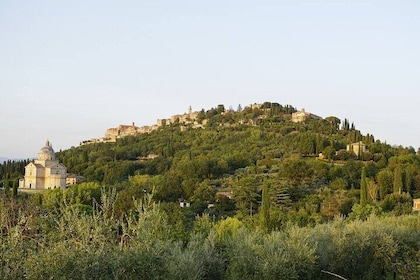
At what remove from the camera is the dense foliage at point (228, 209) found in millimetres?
9039

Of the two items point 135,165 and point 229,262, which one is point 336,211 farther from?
point 135,165

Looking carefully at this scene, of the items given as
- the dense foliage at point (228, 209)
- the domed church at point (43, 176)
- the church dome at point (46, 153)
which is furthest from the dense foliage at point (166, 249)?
the church dome at point (46, 153)

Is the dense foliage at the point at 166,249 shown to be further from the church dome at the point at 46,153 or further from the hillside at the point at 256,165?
the church dome at the point at 46,153

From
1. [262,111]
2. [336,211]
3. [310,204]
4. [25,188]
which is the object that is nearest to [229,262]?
[336,211]

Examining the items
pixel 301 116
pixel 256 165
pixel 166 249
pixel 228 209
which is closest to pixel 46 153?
pixel 256 165

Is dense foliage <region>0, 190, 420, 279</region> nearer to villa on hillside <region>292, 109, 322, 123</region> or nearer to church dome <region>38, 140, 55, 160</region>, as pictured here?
church dome <region>38, 140, 55, 160</region>

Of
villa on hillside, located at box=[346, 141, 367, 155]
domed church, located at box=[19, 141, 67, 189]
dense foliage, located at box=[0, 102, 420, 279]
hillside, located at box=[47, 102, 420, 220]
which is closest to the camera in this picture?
dense foliage, located at box=[0, 102, 420, 279]

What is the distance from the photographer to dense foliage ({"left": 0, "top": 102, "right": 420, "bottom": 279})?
356 inches

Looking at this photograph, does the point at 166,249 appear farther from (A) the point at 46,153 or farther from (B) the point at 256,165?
(A) the point at 46,153

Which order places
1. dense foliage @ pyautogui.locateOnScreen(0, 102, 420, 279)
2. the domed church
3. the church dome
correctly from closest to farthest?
dense foliage @ pyautogui.locateOnScreen(0, 102, 420, 279)
the domed church
the church dome

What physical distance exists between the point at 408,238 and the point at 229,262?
7.46m

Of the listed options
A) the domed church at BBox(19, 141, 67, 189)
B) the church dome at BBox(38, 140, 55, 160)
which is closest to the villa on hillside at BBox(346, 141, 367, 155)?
the domed church at BBox(19, 141, 67, 189)

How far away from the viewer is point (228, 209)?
130 ft

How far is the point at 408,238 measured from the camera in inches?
712
